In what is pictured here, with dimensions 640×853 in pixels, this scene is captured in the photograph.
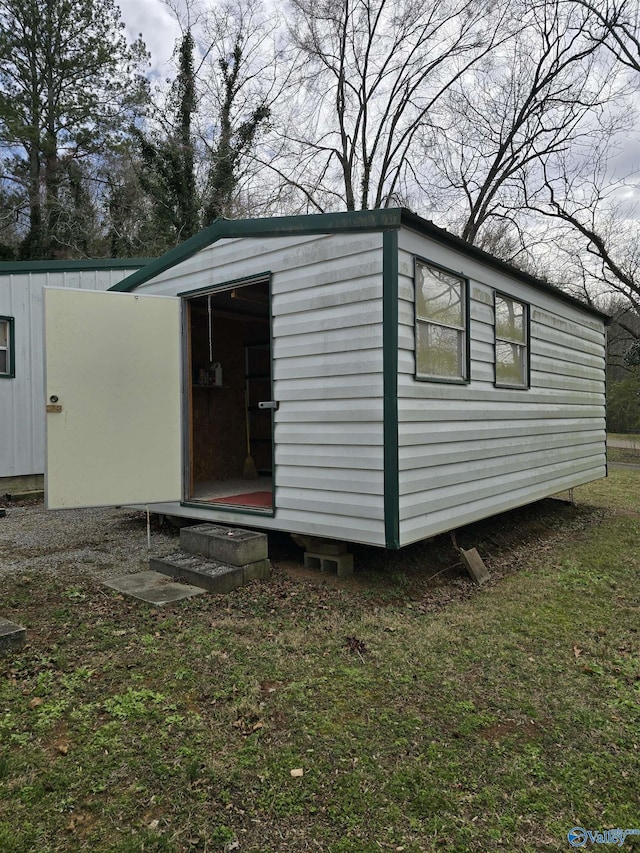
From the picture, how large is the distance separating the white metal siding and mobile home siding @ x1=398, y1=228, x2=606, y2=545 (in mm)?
6201

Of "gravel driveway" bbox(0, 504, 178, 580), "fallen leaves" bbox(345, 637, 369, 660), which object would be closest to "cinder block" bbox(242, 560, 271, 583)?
"gravel driveway" bbox(0, 504, 178, 580)

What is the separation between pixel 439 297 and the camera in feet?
15.0

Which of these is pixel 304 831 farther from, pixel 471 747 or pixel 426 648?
pixel 426 648

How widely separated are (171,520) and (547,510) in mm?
5297

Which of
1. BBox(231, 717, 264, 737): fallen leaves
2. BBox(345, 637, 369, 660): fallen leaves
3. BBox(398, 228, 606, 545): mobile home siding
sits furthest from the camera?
BBox(398, 228, 606, 545): mobile home siding

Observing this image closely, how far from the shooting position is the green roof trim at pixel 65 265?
27.2ft

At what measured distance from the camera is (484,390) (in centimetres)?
526

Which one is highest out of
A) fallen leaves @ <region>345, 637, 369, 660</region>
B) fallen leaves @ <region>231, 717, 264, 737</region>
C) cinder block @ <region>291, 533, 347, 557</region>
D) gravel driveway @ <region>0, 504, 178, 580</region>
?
cinder block @ <region>291, 533, 347, 557</region>

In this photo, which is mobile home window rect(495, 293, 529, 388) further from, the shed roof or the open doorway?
the open doorway

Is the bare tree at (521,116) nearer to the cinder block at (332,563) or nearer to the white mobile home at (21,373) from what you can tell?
the white mobile home at (21,373)

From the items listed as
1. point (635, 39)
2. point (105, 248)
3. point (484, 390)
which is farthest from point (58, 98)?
point (484, 390)
